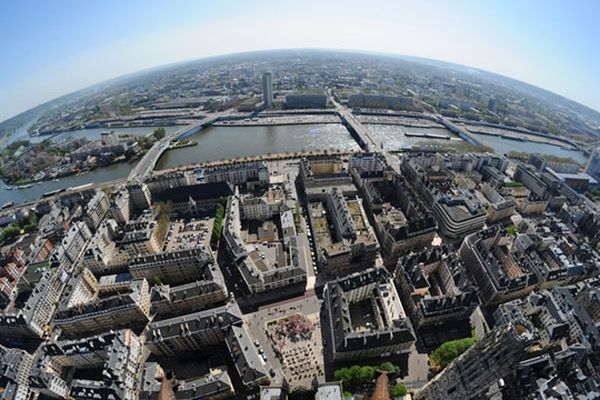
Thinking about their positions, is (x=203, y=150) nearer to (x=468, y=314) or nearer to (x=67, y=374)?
(x=67, y=374)

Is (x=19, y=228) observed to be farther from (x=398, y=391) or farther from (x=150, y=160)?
(x=398, y=391)

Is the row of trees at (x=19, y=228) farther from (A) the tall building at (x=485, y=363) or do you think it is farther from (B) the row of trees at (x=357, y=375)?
(A) the tall building at (x=485, y=363)

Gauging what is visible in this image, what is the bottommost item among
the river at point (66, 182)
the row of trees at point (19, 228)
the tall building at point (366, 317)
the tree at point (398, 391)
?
the tree at point (398, 391)

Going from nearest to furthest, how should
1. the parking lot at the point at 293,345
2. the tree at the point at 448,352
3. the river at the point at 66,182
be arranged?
the tree at the point at 448,352
the parking lot at the point at 293,345
the river at the point at 66,182

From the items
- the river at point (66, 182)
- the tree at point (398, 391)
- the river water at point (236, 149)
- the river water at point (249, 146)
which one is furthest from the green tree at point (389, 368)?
the river at point (66, 182)

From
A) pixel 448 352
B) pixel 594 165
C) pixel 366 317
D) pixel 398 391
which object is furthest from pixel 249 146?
pixel 594 165

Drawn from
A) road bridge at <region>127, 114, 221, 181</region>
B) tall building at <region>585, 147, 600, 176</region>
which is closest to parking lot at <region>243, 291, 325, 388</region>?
road bridge at <region>127, 114, 221, 181</region>

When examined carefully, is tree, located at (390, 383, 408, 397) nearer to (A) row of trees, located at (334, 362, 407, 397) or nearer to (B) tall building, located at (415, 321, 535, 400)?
(A) row of trees, located at (334, 362, 407, 397)

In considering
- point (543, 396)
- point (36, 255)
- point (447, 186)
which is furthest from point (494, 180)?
point (36, 255)
